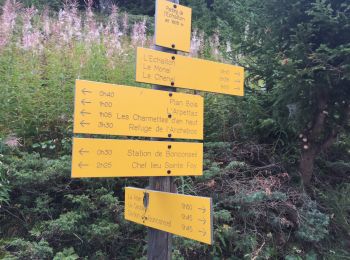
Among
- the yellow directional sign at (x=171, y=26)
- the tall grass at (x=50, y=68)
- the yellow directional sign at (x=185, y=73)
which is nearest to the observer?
the yellow directional sign at (x=185, y=73)

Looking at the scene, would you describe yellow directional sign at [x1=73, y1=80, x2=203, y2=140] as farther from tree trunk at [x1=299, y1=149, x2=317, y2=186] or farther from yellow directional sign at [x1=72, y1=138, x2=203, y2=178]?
tree trunk at [x1=299, y1=149, x2=317, y2=186]

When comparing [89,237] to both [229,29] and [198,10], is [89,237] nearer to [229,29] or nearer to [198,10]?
[229,29]

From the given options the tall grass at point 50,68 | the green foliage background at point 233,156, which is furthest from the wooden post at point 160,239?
the tall grass at point 50,68

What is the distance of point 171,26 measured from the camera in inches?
119

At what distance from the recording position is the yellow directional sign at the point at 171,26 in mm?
2957

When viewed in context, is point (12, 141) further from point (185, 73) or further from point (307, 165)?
point (307, 165)

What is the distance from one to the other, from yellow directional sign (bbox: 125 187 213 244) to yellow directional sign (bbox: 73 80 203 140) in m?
0.45

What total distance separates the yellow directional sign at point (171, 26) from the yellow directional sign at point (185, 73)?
4.0 inches

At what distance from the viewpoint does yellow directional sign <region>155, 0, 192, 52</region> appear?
9.70ft

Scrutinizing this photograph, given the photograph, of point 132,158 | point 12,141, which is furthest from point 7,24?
point 132,158

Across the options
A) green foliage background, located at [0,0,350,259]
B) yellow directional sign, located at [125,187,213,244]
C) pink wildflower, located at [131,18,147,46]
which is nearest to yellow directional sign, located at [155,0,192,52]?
yellow directional sign, located at [125,187,213,244]

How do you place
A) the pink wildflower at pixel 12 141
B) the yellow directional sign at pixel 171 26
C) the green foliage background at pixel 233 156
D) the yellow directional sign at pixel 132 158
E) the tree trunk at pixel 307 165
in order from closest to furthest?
the yellow directional sign at pixel 132 158
the yellow directional sign at pixel 171 26
the green foliage background at pixel 233 156
the pink wildflower at pixel 12 141
the tree trunk at pixel 307 165

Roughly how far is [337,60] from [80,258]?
3.44 metres

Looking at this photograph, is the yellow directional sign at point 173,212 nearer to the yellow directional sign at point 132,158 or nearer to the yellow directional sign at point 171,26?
the yellow directional sign at point 132,158
